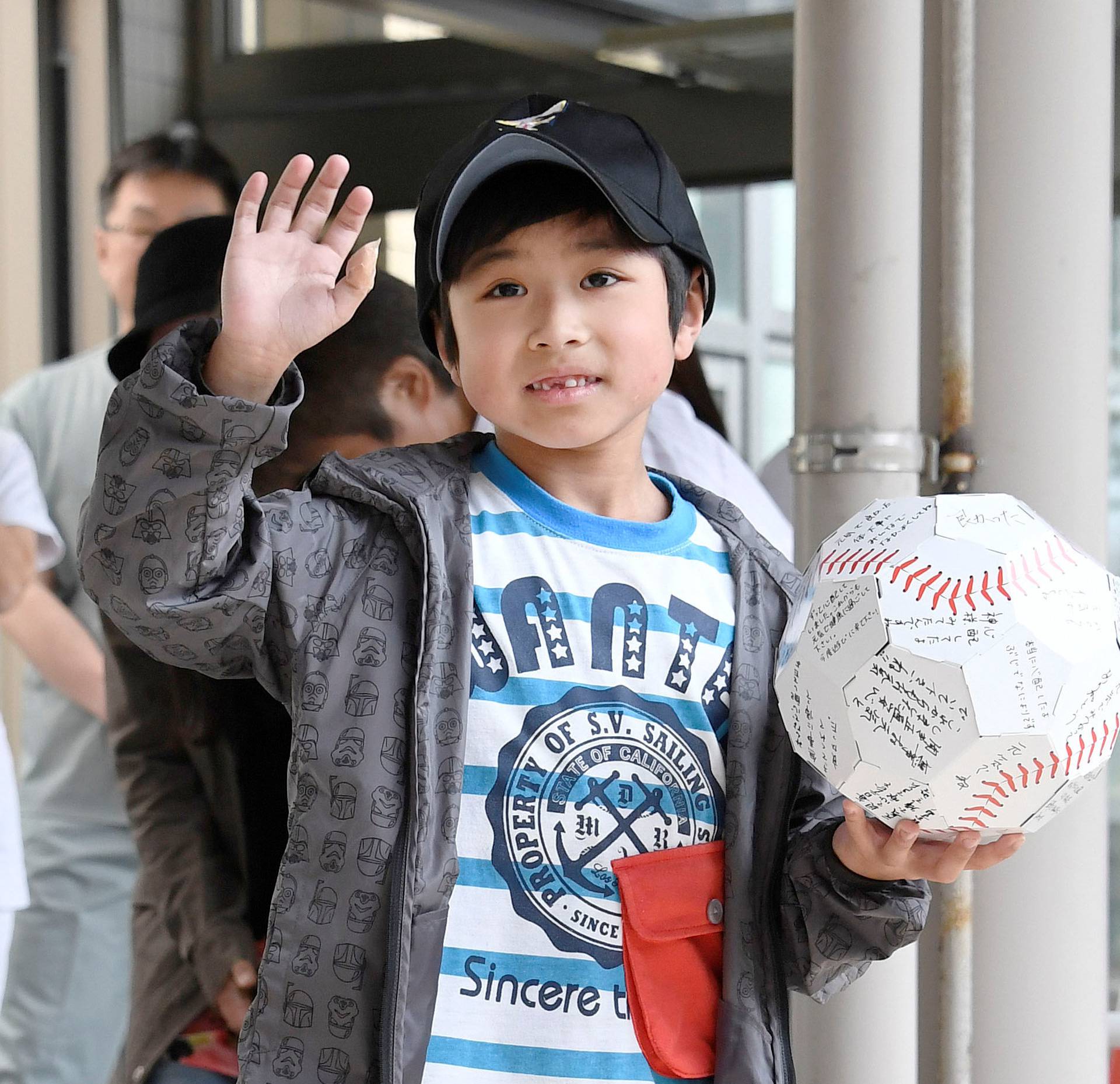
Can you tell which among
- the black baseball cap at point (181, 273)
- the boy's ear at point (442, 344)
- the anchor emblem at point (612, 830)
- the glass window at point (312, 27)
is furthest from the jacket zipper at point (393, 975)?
the glass window at point (312, 27)

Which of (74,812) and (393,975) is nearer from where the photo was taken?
(393,975)

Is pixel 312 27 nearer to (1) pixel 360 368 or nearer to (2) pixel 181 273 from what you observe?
(2) pixel 181 273

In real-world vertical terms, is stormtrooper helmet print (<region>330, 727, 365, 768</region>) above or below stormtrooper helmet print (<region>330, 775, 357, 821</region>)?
above

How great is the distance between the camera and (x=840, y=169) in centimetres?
144

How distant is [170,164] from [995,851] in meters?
2.09

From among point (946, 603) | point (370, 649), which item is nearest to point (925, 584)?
point (946, 603)

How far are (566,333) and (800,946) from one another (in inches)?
19.6

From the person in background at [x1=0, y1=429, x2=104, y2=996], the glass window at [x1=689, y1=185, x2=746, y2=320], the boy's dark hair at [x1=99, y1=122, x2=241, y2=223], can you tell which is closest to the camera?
the person in background at [x1=0, y1=429, x2=104, y2=996]

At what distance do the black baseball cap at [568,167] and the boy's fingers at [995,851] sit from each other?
498 millimetres

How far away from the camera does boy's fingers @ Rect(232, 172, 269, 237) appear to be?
3.38 ft

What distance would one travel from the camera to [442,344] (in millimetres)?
1202

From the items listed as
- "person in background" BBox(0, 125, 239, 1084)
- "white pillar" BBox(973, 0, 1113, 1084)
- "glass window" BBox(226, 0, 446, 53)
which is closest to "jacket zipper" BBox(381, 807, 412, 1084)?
"white pillar" BBox(973, 0, 1113, 1084)

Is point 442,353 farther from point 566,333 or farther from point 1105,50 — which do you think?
point 1105,50

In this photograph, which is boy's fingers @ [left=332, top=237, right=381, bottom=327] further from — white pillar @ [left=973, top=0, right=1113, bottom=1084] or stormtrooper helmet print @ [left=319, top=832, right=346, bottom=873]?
white pillar @ [left=973, top=0, right=1113, bottom=1084]
